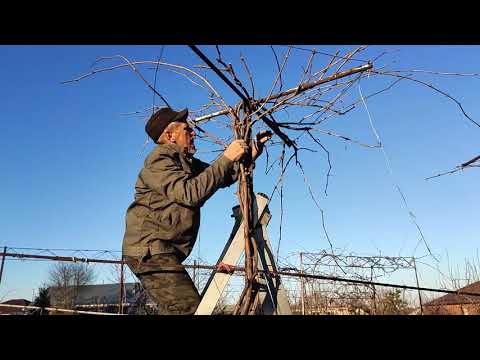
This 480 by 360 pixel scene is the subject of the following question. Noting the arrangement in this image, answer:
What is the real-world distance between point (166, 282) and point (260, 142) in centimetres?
120

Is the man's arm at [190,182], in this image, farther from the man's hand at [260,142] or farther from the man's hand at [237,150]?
the man's hand at [260,142]

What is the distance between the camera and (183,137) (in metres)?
3.12

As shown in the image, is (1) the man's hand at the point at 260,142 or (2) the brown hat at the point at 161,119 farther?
(2) the brown hat at the point at 161,119

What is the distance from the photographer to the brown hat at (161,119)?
10.3 ft

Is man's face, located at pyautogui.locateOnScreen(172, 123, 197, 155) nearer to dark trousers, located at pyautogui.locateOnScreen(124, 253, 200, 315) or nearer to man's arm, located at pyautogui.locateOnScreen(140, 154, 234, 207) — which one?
man's arm, located at pyautogui.locateOnScreen(140, 154, 234, 207)

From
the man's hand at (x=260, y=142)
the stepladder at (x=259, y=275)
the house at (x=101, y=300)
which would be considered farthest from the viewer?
the house at (x=101, y=300)

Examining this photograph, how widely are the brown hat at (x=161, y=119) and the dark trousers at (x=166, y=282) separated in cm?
105

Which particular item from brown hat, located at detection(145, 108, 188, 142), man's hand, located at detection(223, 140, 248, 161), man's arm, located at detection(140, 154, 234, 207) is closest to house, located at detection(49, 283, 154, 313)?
brown hat, located at detection(145, 108, 188, 142)

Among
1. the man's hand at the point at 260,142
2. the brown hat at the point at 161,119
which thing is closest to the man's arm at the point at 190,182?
the man's hand at the point at 260,142

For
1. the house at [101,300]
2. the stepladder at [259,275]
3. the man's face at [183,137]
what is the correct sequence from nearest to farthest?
the stepladder at [259,275]
the man's face at [183,137]
the house at [101,300]
